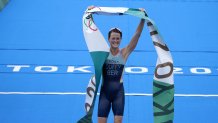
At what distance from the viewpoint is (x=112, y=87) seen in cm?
498

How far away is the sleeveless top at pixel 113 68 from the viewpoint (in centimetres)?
495

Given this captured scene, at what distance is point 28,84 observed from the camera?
779 centimetres

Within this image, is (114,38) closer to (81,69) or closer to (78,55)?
(81,69)

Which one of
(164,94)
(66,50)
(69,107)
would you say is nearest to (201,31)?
(66,50)

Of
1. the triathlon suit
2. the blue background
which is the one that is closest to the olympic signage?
the blue background

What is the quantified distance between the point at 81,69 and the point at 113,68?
3.59 metres

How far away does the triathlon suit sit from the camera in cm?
496

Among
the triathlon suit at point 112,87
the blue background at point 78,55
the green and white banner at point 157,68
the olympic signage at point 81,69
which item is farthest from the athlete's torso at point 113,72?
the olympic signage at point 81,69

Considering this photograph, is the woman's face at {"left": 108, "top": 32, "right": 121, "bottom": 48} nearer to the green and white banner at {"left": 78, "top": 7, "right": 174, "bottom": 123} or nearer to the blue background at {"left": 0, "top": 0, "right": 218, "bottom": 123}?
the green and white banner at {"left": 78, "top": 7, "right": 174, "bottom": 123}

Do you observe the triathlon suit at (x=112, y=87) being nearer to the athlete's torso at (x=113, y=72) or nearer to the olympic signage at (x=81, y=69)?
the athlete's torso at (x=113, y=72)

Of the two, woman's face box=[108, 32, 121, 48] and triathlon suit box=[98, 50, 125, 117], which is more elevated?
woman's face box=[108, 32, 121, 48]

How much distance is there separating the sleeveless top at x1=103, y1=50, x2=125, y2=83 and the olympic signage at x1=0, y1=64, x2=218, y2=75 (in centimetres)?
326

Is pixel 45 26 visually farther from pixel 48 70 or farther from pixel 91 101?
pixel 91 101

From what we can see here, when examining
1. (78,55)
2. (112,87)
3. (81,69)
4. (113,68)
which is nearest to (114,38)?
(113,68)
